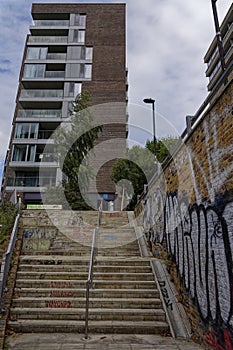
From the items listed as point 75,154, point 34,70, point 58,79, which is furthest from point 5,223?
point 34,70

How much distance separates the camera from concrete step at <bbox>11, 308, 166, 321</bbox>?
4.98m

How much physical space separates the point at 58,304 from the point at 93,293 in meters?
0.74

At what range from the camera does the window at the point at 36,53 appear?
94.4ft

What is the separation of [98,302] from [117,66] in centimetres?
2768

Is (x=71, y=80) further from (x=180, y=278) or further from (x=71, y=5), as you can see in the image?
(x=180, y=278)

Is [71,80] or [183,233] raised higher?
[71,80]

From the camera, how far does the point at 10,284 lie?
5691mm

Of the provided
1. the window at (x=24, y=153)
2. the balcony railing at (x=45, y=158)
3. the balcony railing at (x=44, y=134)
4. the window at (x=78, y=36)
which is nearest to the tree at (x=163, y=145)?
the balcony railing at (x=45, y=158)

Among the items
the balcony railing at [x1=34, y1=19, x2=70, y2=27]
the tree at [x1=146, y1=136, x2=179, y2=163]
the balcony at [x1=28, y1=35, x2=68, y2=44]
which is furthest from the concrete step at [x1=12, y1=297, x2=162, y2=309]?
the balcony railing at [x1=34, y1=19, x2=70, y2=27]

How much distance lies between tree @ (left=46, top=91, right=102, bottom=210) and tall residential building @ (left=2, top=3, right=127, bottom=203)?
22.9 feet

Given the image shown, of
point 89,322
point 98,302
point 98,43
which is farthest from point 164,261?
point 98,43

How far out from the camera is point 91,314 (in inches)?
198

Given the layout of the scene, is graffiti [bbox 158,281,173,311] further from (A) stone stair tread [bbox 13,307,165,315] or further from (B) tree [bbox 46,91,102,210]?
(B) tree [bbox 46,91,102,210]

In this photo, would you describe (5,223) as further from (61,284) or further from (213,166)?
(213,166)
